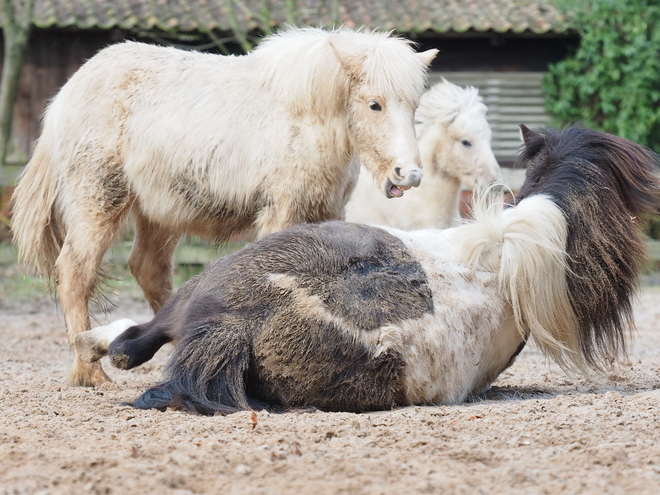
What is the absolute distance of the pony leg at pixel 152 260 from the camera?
18.7 feet

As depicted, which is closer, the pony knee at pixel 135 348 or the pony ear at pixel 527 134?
the pony knee at pixel 135 348

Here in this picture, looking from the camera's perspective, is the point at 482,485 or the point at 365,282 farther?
the point at 365,282

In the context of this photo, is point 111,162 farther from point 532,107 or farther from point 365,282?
point 532,107

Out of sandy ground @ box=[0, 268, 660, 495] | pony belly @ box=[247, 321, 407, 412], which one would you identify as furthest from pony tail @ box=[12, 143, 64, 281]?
pony belly @ box=[247, 321, 407, 412]

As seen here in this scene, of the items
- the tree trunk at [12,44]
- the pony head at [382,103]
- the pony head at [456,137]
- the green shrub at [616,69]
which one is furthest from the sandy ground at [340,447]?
the green shrub at [616,69]

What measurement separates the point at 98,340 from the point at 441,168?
4179 mm

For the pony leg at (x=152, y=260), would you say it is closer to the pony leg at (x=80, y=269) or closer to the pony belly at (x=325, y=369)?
the pony leg at (x=80, y=269)

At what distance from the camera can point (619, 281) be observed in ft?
13.4

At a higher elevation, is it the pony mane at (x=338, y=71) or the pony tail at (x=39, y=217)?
the pony mane at (x=338, y=71)

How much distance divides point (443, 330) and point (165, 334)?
1.22 meters

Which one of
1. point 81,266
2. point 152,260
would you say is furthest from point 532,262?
point 152,260

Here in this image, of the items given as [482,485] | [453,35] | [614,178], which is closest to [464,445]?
[482,485]

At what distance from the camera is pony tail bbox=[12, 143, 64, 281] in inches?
214

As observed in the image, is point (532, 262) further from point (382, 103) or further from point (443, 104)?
point (443, 104)
